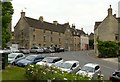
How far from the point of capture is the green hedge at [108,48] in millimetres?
54812

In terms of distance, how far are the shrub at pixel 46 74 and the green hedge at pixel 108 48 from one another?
38557mm

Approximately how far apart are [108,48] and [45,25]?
34.5 meters

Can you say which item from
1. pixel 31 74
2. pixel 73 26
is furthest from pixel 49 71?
pixel 73 26

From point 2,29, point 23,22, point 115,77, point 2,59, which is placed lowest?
point 115,77

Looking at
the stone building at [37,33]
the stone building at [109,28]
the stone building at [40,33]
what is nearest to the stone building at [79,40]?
the stone building at [40,33]

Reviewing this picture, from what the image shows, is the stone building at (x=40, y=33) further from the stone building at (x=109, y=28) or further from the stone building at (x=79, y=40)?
the stone building at (x=109, y=28)

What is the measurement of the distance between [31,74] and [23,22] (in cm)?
6099

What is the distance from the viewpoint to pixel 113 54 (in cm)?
5509

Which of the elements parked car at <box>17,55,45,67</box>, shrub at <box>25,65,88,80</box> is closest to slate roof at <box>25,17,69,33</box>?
parked car at <box>17,55,45,67</box>

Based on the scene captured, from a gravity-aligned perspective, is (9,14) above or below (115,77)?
above

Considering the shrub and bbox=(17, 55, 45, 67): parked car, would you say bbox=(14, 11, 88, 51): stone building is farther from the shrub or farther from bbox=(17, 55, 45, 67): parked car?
the shrub

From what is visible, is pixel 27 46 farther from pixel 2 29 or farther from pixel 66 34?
pixel 2 29

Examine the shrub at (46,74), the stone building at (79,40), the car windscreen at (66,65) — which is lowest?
the car windscreen at (66,65)

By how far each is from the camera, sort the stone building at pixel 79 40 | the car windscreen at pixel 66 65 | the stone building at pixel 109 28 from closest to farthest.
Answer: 1. the car windscreen at pixel 66 65
2. the stone building at pixel 109 28
3. the stone building at pixel 79 40
